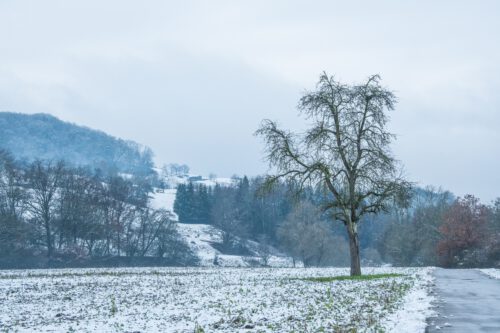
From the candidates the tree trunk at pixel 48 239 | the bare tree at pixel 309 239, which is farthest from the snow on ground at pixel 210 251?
the tree trunk at pixel 48 239

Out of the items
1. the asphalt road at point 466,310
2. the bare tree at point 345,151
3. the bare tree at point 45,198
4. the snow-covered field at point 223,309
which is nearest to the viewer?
the asphalt road at point 466,310

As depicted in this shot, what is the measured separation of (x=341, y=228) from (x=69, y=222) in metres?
84.6

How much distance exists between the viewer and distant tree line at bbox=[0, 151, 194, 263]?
84375 mm

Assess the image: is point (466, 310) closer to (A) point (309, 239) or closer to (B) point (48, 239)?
(B) point (48, 239)

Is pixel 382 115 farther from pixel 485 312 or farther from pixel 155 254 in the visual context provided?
pixel 155 254

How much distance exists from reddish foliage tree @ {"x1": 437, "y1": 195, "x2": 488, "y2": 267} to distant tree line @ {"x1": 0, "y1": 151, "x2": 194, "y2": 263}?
54558 millimetres

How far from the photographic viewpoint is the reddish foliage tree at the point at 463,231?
69625mm

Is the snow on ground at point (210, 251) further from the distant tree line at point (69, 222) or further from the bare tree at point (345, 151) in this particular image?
the bare tree at point (345, 151)

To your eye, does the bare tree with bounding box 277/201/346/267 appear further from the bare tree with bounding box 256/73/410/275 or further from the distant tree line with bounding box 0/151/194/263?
the bare tree with bounding box 256/73/410/275

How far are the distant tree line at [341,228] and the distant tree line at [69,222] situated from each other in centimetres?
2440

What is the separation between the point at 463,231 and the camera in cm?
6950

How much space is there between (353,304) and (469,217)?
56691 millimetres

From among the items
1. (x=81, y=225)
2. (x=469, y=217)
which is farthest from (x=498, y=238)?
(x=81, y=225)

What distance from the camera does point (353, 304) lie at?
19688 mm
